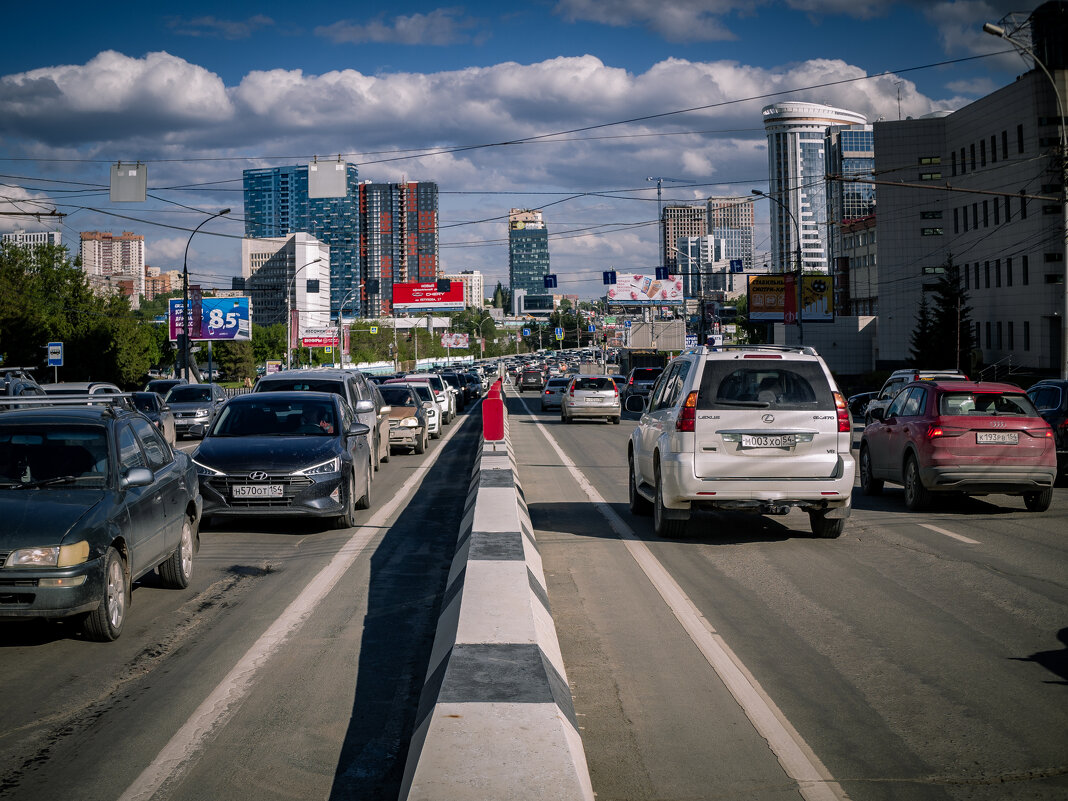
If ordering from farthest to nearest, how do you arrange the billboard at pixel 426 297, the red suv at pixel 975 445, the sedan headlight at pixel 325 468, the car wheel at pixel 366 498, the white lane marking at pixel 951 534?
the billboard at pixel 426 297 → the car wheel at pixel 366 498 → the red suv at pixel 975 445 → the sedan headlight at pixel 325 468 → the white lane marking at pixel 951 534

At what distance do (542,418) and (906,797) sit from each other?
127ft

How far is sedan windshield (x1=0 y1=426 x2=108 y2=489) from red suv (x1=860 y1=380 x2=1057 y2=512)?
10206 mm

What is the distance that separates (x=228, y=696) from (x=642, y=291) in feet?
353

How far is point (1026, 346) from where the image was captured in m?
57.5

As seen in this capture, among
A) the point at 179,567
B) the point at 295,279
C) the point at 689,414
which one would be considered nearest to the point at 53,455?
the point at 179,567

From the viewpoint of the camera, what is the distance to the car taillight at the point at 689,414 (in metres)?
11.0

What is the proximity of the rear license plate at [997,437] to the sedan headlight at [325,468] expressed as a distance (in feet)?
26.4

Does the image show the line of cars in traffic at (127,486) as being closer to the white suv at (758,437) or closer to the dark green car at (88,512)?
the dark green car at (88,512)

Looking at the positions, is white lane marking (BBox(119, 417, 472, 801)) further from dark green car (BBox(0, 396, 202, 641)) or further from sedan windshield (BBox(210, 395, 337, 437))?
sedan windshield (BBox(210, 395, 337, 437))

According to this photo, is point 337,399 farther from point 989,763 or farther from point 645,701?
point 989,763

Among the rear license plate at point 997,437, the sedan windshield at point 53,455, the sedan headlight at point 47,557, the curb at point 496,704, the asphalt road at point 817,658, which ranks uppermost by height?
the sedan windshield at point 53,455

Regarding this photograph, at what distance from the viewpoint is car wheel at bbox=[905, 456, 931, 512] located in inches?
557

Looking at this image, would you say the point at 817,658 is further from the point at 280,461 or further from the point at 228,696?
the point at 280,461

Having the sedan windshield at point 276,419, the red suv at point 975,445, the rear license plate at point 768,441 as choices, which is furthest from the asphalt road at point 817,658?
the sedan windshield at point 276,419
